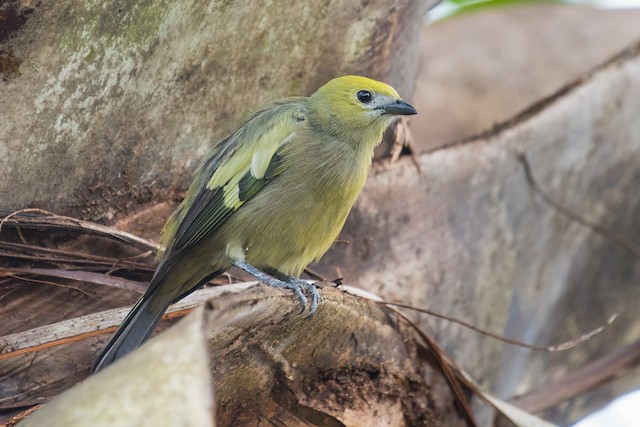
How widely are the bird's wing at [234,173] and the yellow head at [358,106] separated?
146mm

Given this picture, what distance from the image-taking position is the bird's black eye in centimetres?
393

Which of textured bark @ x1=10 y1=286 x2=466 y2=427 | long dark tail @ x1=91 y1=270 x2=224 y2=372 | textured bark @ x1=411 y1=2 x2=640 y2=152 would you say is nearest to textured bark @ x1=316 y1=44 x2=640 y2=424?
textured bark @ x1=10 y1=286 x2=466 y2=427

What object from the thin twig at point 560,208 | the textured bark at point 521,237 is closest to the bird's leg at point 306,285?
the textured bark at point 521,237

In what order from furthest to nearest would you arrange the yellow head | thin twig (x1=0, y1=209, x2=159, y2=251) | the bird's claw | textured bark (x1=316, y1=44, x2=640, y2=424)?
textured bark (x1=316, y1=44, x2=640, y2=424)
the yellow head
thin twig (x1=0, y1=209, x2=159, y2=251)
the bird's claw

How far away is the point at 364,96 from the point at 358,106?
0.05m

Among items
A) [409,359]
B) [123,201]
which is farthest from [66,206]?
[409,359]

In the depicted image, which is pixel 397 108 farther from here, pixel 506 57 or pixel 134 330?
pixel 506 57

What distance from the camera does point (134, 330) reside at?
10.1 ft

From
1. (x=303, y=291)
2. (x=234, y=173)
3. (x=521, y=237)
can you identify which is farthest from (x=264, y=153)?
(x=521, y=237)

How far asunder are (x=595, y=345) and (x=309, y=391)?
3455mm

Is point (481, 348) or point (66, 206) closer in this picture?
point (66, 206)

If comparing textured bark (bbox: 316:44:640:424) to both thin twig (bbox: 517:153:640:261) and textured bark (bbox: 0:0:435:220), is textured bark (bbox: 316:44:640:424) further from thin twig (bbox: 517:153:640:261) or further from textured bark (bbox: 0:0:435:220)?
textured bark (bbox: 0:0:435:220)

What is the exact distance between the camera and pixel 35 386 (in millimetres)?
2914

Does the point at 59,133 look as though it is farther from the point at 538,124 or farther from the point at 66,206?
the point at 538,124
